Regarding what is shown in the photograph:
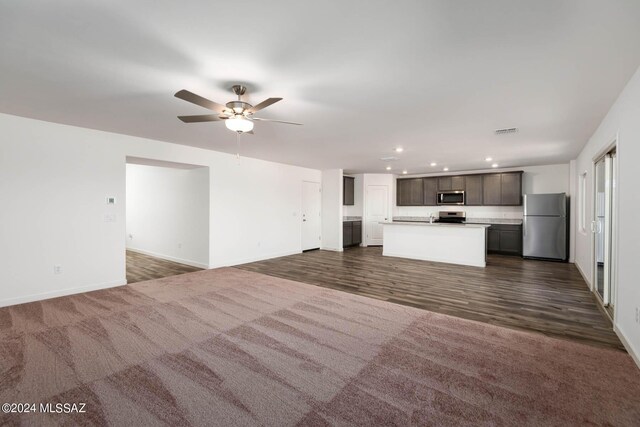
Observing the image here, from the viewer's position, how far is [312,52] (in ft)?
7.02

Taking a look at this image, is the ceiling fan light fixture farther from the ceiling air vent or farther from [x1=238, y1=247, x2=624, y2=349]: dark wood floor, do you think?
the ceiling air vent

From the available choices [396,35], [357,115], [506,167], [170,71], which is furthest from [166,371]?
[506,167]

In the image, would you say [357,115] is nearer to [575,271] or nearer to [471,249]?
[471,249]

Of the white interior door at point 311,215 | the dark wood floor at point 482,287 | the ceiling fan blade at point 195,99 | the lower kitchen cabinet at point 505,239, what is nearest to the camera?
the ceiling fan blade at point 195,99

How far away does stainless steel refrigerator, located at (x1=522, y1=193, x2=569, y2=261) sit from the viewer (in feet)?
21.9

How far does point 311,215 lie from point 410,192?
11.2 feet

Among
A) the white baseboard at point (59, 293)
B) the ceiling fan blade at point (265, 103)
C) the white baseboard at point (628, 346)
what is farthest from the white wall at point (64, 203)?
the white baseboard at point (628, 346)

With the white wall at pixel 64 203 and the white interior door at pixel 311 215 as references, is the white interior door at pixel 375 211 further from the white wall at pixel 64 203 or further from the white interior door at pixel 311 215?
the white wall at pixel 64 203

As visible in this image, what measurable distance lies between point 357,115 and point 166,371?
3.26 meters

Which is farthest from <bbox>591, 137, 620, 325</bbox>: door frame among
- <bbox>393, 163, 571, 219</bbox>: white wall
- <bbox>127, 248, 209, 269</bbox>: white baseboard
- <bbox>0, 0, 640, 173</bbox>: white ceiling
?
<bbox>127, 248, 209, 269</bbox>: white baseboard

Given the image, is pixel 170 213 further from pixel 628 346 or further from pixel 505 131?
pixel 628 346

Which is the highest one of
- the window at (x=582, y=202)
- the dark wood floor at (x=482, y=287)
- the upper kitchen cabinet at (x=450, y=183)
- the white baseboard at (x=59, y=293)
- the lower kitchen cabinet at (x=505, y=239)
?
the upper kitchen cabinet at (x=450, y=183)

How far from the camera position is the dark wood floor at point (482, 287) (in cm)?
320

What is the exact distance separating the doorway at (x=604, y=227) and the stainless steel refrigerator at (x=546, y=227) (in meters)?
2.66
